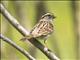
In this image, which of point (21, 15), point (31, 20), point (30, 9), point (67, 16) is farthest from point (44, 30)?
point (67, 16)

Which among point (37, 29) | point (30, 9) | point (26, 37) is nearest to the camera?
point (26, 37)

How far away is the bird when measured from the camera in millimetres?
1692

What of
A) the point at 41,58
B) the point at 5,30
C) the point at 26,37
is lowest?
the point at 41,58

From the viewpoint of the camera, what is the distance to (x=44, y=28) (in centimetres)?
182

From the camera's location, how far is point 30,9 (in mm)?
3834

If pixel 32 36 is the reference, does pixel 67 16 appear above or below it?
below

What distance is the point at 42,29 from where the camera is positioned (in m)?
1.78

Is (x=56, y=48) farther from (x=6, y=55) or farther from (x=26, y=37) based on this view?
(x=26, y=37)

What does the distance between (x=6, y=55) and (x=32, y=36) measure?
1233 millimetres

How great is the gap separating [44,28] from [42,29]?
4 cm

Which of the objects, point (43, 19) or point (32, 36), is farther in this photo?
point (43, 19)

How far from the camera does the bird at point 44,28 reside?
66.6 inches

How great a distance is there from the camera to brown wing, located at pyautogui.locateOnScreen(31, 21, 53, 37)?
66.1 inches

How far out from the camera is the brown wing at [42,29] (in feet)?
5.51
